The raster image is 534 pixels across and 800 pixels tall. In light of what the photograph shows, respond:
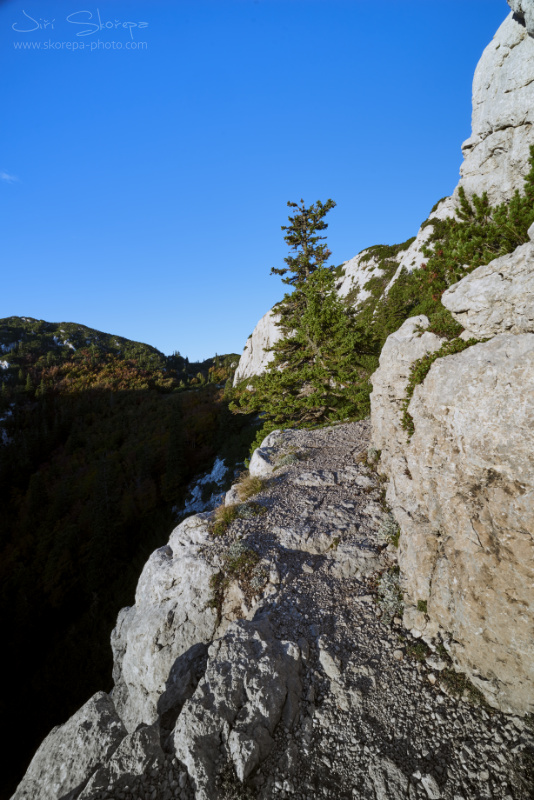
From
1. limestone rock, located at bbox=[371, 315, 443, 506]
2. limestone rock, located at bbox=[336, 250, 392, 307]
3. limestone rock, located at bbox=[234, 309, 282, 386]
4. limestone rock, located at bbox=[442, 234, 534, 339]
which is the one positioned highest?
limestone rock, located at bbox=[336, 250, 392, 307]

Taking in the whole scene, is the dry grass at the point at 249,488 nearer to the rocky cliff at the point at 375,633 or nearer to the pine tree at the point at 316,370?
the rocky cliff at the point at 375,633

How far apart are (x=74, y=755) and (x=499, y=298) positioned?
469 inches

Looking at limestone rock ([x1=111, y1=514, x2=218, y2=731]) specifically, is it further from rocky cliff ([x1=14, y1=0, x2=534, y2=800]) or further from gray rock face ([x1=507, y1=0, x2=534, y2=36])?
gray rock face ([x1=507, y1=0, x2=534, y2=36])

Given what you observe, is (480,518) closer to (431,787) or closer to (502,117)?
(431,787)

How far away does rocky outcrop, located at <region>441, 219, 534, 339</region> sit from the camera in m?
5.84

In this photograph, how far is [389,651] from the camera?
5.83 m

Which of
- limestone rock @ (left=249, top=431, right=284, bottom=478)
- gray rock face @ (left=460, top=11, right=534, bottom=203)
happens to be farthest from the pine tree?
gray rock face @ (left=460, top=11, right=534, bottom=203)

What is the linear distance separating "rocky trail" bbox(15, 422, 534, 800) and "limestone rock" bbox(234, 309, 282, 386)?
159ft

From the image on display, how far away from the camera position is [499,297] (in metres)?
6.23

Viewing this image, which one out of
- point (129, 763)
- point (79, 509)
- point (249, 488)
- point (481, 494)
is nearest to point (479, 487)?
point (481, 494)

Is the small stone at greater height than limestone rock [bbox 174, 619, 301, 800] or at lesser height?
lesser

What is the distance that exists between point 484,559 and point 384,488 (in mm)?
4626

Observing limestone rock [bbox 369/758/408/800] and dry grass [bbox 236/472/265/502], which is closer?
limestone rock [bbox 369/758/408/800]

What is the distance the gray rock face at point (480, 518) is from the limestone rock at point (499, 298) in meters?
0.46
